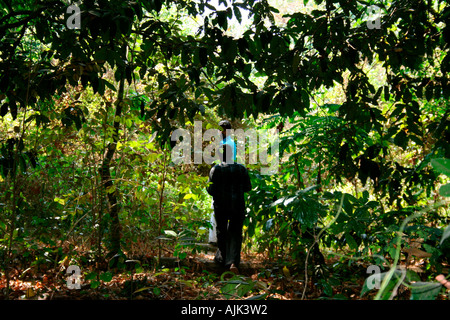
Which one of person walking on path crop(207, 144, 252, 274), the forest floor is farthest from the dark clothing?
the forest floor

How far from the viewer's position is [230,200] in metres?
4.38

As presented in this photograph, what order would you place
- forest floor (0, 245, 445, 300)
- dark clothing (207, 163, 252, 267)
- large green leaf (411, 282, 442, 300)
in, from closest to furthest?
1. large green leaf (411, 282, 442, 300)
2. forest floor (0, 245, 445, 300)
3. dark clothing (207, 163, 252, 267)

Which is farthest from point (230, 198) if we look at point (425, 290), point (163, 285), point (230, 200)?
point (425, 290)

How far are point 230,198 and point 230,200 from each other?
0.08ft

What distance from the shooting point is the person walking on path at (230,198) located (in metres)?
4.39

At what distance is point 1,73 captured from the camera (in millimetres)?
2385

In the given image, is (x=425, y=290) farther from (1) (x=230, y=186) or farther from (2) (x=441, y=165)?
(1) (x=230, y=186)

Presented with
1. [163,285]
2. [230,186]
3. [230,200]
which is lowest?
[163,285]

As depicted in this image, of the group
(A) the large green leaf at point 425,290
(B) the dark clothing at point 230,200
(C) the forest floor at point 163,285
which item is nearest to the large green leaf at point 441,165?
(A) the large green leaf at point 425,290

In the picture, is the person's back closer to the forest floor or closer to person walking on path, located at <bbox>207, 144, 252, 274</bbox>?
person walking on path, located at <bbox>207, 144, 252, 274</bbox>

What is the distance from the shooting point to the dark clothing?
14.4ft
